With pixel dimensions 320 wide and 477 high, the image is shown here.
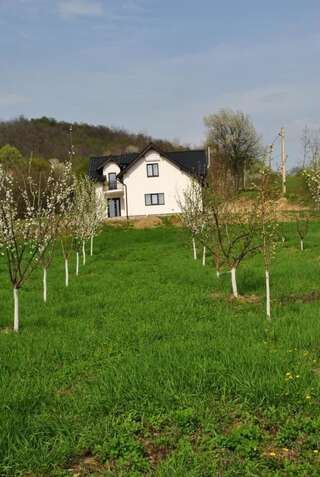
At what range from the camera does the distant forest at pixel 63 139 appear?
251 feet

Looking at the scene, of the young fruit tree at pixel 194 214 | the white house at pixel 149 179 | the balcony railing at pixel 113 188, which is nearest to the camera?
the young fruit tree at pixel 194 214

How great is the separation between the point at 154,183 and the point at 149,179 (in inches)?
24.2

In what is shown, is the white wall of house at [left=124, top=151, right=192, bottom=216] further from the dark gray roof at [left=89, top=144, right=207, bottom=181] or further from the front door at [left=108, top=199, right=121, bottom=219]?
the front door at [left=108, top=199, right=121, bottom=219]

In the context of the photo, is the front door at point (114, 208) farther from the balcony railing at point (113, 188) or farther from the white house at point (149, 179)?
the balcony railing at point (113, 188)

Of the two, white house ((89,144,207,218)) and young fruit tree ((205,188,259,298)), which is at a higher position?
white house ((89,144,207,218))

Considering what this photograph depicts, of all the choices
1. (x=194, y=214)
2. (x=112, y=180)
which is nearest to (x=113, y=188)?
(x=112, y=180)

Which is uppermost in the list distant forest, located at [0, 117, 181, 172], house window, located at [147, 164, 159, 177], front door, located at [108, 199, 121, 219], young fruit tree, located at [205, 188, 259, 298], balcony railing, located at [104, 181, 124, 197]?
distant forest, located at [0, 117, 181, 172]

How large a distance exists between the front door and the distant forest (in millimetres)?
23413

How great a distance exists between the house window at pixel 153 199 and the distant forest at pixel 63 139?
2697 cm

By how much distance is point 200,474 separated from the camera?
3904 mm

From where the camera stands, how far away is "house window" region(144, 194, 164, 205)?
141ft

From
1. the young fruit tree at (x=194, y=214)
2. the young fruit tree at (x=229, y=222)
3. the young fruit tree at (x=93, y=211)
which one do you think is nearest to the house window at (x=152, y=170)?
the young fruit tree at (x=93, y=211)

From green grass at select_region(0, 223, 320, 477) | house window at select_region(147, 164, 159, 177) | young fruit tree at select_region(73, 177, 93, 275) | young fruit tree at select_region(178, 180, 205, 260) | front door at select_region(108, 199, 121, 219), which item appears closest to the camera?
green grass at select_region(0, 223, 320, 477)

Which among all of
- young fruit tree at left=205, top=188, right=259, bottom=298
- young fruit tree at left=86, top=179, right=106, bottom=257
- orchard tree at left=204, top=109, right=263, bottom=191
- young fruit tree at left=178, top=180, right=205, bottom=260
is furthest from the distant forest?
young fruit tree at left=205, top=188, right=259, bottom=298
